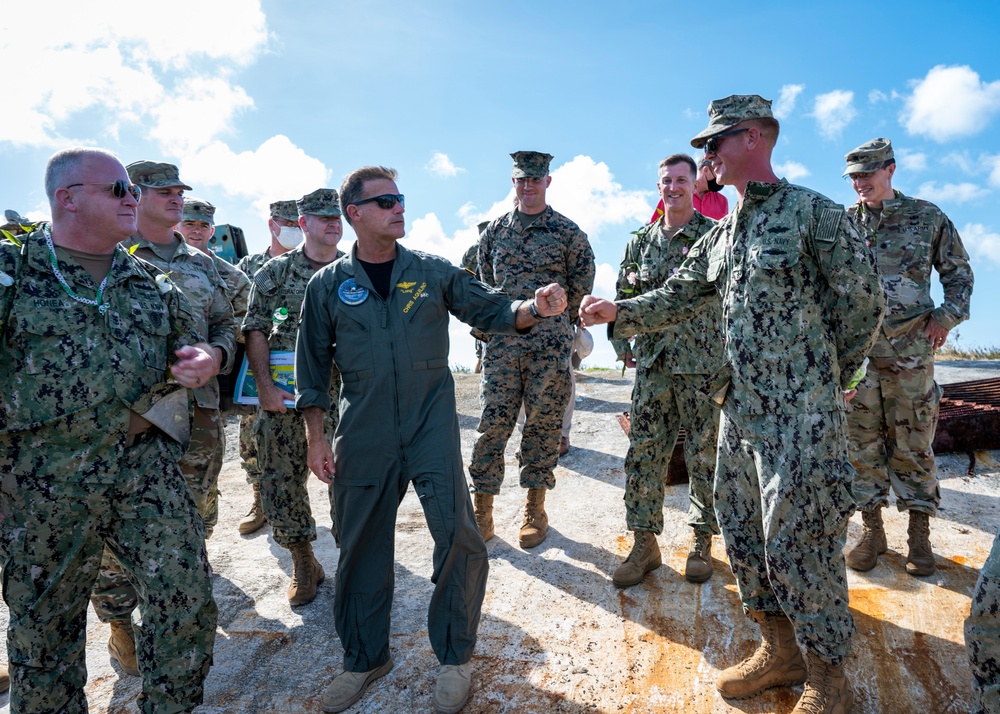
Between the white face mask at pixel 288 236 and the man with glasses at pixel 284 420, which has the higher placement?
the white face mask at pixel 288 236

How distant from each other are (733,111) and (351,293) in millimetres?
1948

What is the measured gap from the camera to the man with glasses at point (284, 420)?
14.0ft

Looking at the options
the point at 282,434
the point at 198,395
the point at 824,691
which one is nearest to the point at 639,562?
the point at 824,691

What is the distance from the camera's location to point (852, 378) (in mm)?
3012

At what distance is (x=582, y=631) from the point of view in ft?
11.9

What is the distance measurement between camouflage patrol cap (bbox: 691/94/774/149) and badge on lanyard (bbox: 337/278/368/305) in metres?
1.72

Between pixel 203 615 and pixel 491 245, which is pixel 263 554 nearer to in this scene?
pixel 203 615

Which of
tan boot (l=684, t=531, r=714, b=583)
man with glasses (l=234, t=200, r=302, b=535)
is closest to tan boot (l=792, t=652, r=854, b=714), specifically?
tan boot (l=684, t=531, r=714, b=583)

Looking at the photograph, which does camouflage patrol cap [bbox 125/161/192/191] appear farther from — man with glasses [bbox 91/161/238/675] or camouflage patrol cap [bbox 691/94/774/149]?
camouflage patrol cap [bbox 691/94/774/149]

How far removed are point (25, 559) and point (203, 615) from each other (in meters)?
0.68

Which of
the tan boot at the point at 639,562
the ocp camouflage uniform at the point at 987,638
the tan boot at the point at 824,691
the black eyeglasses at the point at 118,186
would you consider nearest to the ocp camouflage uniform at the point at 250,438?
the black eyeglasses at the point at 118,186

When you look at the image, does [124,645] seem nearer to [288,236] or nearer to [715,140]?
[288,236]

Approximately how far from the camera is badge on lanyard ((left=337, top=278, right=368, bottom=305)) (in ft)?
10.8

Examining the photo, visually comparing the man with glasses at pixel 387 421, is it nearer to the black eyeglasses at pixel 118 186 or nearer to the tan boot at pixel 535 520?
the black eyeglasses at pixel 118 186
